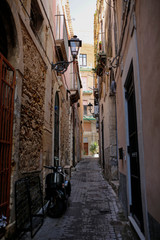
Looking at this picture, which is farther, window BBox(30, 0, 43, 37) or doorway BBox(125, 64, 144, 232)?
window BBox(30, 0, 43, 37)

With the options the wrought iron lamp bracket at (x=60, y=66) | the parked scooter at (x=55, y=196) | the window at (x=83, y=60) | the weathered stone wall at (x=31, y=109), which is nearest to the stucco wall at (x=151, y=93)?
the weathered stone wall at (x=31, y=109)

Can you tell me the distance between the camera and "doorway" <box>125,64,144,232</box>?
3.34 meters

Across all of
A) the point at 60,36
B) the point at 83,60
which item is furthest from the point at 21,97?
the point at 83,60

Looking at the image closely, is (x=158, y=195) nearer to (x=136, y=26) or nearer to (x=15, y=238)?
(x=136, y=26)

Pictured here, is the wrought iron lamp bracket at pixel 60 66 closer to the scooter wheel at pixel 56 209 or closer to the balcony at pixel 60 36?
the balcony at pixel 60 36

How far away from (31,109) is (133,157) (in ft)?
7.77

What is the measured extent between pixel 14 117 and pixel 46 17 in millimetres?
4030

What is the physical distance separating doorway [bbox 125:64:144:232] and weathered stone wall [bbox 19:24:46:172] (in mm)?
2051

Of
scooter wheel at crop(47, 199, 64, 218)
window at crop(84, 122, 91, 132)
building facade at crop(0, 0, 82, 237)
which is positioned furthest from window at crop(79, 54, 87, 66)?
scooter wheel at crop(47, 199, 64, 218)

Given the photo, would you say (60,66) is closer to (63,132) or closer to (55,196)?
(63,132)

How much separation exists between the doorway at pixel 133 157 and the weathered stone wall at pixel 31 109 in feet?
6.73

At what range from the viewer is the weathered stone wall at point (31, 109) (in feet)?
13.4

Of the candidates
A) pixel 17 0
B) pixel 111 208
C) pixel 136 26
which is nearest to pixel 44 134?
pixel 111 208

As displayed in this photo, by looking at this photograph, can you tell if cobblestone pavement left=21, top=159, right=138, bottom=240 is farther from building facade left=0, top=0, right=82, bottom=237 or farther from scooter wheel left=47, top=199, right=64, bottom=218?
building facade left=0, top=0, right=82, bottom=237
